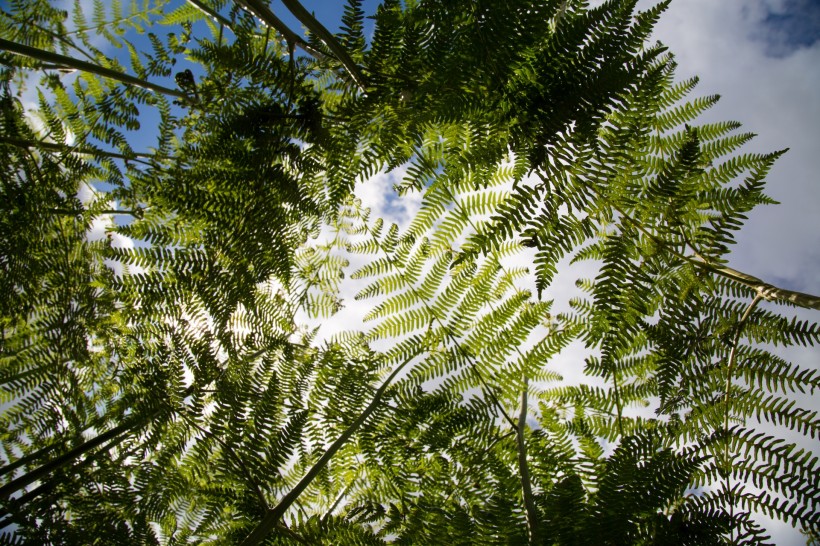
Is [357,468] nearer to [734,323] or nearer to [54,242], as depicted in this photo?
[734,323]

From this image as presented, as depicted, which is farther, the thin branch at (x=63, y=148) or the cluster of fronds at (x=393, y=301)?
the thin branch at (x=63, y=148)

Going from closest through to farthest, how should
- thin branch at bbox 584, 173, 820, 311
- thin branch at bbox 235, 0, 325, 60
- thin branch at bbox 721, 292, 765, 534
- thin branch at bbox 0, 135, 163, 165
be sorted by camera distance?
thin branch at bbox 584, 173, 820, 311 → thin branch at bbox 721, 292, 765, 534 → thin branch at bbox 235, 0, 325, 60 → thin branch at bbox 0, 135, 163, 165

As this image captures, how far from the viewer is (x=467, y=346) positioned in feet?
6.82

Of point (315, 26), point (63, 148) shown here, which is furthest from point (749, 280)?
point (63, 148)

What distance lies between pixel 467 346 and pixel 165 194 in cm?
153

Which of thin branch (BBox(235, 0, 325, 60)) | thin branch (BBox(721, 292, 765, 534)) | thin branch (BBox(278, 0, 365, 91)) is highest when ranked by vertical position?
thin branch (BBox(235, 0, 325, 60))

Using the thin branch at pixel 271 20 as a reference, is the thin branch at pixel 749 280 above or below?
below

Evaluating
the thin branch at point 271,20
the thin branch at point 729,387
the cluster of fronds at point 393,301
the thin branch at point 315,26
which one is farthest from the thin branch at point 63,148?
Result: the thin branch at point 729,387

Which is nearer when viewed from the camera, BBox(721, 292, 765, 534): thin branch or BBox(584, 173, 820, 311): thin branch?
BBox(584, 173, 820, 311): thin branch

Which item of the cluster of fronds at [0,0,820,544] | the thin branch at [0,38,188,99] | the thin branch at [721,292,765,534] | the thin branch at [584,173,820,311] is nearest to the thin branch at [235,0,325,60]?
the cluster of fronds at [0,0,820,544]

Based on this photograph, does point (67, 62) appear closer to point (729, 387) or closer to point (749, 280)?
point (749, 280)

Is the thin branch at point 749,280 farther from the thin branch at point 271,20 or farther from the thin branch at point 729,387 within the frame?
the thin branch at point 271,20

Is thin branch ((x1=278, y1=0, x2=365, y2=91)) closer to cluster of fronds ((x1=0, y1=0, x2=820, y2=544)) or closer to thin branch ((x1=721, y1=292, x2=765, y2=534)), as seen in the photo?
cluster of fronds ((x1=0, y1=0, x2=820, y2=544))

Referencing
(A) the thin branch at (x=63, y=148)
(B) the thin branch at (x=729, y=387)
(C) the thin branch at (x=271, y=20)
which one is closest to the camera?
(B) the thin branch at (x=729, y=387)
